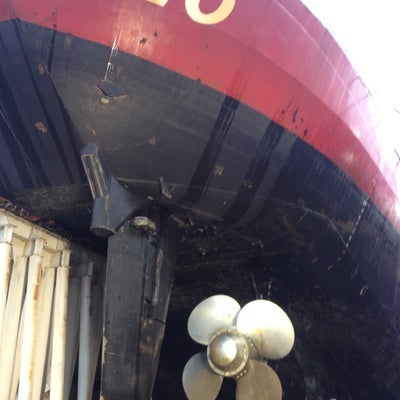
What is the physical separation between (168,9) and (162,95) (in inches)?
32.2

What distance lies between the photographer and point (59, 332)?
6.22 meters

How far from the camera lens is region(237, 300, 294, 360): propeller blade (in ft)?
16.1

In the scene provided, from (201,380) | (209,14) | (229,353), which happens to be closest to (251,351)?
(229,353)

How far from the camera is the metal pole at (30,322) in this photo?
221 inches

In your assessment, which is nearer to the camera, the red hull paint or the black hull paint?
the red hull paint

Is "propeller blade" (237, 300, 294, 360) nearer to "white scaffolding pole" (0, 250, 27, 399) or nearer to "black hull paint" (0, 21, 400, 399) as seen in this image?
"black hull paint" (0, 21, 400, 399)

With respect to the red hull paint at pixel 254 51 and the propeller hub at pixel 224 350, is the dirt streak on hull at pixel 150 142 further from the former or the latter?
the propeller hub at pixel 224 350

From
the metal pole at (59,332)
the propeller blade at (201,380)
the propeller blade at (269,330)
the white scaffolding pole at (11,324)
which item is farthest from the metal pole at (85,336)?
the propeller blade at (269,330)

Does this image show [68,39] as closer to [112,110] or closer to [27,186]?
[112,110]

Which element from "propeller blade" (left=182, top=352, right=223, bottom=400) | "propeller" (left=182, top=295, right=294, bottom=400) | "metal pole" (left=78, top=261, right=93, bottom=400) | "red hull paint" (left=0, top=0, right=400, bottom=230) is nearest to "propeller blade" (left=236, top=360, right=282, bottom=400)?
"propeller" (left=182, top=295, right=294, bottom=400)

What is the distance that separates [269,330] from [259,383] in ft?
1.73

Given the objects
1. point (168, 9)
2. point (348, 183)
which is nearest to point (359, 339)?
point (348, 183)

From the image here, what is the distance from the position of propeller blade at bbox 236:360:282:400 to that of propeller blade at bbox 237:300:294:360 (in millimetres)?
140

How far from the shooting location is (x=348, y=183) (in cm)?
681
